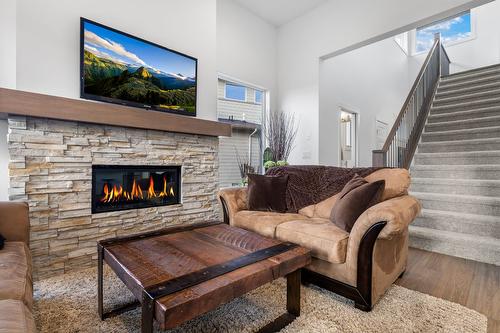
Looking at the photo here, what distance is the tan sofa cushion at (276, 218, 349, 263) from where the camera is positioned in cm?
174

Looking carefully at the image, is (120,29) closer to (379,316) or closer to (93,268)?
(93,268)

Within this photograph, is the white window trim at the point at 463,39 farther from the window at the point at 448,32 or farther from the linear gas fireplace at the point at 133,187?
the linear gas fireplace at the point at 133,187

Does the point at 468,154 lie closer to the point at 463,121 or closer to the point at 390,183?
the point at 463,121

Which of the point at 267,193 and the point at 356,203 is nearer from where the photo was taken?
the point at 356,203

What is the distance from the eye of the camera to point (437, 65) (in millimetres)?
5879

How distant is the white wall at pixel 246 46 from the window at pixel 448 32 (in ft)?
15.5

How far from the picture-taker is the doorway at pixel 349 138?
5.32 m

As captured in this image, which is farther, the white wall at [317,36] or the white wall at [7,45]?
the white wall at [317,36]

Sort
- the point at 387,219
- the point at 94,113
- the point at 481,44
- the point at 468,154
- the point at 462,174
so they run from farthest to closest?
the point at 481,44, the point at 468,154, the point at 462,174, the point at 94,113, the point at 387,219

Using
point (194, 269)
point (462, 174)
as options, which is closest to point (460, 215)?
point (462, 174)

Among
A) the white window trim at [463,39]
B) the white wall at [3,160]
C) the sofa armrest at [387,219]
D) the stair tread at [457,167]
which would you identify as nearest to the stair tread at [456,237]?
the stair tread at [457,167]

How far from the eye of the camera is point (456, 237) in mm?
2795

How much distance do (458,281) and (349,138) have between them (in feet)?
11.9

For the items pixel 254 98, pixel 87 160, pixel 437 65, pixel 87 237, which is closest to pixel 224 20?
pixel 254 98
